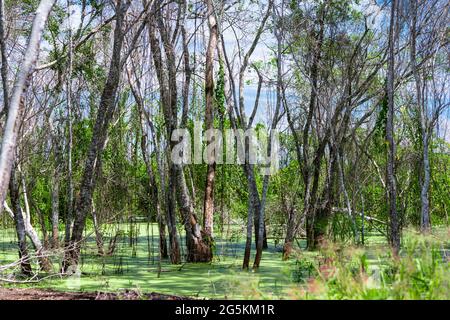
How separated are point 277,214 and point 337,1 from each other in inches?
209

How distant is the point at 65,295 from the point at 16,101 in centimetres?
210

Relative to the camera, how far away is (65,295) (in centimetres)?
698

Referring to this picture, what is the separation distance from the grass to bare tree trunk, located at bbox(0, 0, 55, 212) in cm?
174

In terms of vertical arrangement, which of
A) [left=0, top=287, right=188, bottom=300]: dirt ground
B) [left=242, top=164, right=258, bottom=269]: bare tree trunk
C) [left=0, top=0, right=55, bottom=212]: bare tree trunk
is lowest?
[left=0, top=287, right=188, bottom=300]: dirt ground

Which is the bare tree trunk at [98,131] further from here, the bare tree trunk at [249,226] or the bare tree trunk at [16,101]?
the bare tree trunk at [16,101]

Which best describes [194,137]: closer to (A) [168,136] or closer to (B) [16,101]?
(A) [168,136]

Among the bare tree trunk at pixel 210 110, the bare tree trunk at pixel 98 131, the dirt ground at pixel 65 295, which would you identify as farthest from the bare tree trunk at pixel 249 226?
the dirt ground at pixel 65 295

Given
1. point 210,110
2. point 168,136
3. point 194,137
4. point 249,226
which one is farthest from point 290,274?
point 194,137

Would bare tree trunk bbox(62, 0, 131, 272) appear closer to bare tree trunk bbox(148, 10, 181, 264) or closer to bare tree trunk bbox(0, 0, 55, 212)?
bare tree trunk bbox(148, 10, 181, 264)

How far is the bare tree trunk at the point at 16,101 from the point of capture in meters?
6.42

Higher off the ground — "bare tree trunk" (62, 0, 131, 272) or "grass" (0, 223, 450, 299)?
"bare tree trunk" (62, 0, 131, 272)

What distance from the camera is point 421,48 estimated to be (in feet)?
39.9

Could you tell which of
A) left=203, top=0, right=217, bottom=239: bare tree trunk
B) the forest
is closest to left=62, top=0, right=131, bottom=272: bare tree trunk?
the forest

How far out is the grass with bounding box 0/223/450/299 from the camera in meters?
4.45
